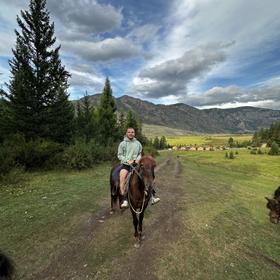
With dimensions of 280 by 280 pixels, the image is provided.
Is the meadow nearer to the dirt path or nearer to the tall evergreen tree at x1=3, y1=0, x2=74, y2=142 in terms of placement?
the dirt path

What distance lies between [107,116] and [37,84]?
49.4 ft

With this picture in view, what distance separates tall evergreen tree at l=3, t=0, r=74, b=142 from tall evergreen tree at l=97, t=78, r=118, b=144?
11.8 m

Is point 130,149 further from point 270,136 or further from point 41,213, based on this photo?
point 270,136

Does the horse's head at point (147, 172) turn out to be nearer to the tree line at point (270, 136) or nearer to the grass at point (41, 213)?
the grass at point (41, 213)

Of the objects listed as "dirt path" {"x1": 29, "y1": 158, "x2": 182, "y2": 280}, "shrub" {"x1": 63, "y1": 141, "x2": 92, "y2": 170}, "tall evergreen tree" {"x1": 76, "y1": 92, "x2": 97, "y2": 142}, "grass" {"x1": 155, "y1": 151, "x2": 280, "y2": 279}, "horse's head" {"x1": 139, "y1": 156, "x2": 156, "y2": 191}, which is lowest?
"grass" {"x1": 155, "y1": 151, "x2": 280, "y2": 279}

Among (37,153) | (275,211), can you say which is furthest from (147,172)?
(37,153)

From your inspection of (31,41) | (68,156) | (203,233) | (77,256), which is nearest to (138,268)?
(77,256)

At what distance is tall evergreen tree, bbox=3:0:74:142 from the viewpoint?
1658cm

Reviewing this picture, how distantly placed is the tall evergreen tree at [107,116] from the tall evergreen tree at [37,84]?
38.8 feet

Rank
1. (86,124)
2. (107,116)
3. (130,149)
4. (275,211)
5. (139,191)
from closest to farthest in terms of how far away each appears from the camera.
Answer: (139,191) < (130,149) < (275,211) < (86,124) < (107,116)

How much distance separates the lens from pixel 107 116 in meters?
32.0

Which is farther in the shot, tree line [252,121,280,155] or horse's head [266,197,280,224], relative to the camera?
tree line [252,121,280,155]

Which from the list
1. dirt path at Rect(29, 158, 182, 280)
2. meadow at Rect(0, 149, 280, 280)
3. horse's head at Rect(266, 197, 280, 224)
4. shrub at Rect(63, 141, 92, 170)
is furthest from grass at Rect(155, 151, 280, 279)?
shrub at Rect(63, 141, 92, 170)

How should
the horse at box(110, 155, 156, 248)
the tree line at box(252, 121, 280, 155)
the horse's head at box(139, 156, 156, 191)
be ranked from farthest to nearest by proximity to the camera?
the tree line at box(252, 121, 280, 155), the horse at box(110, 155, 156, 248), the horse's head at box(139, 156, 156, 191)
